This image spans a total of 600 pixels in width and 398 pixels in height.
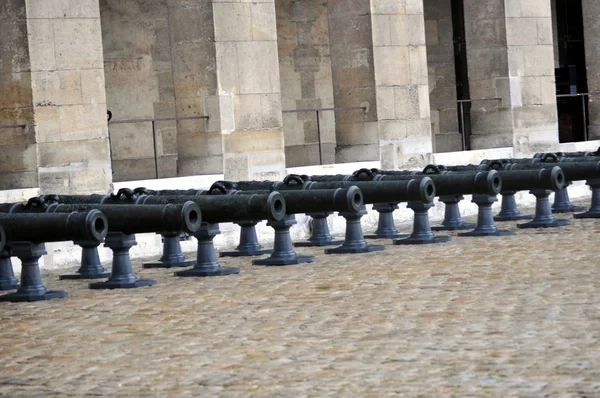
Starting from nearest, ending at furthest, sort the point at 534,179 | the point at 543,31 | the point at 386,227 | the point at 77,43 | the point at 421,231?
1. the point at 421,231
2. the point at 77,43
3. the point at 534,179
4. the point at 386,227
5. the point at 543,31

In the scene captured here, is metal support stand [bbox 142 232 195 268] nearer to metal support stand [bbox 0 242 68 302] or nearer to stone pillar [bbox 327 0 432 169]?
metal support stand [bbox 0 242 68 302]

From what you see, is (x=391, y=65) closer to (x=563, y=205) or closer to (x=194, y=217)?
(x=563, y=205)

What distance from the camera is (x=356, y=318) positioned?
34.3 feet

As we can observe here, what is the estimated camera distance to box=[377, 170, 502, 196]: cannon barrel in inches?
681

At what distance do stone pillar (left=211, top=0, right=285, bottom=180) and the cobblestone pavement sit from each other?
16.5ft

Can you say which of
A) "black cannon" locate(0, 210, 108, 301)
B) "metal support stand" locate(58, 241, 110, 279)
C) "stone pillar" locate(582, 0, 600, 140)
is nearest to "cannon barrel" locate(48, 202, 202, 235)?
"black cannon" locate(0, 210, 108, 301)

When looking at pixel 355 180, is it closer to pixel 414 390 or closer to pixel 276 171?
pixel 276 171

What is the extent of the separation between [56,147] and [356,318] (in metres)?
7.78

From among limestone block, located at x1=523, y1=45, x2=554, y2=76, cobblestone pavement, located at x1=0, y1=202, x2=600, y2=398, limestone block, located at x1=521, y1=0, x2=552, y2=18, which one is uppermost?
limestone block, located at x1=521, y1=0, x2=552, y2=18

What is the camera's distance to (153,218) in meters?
13.6

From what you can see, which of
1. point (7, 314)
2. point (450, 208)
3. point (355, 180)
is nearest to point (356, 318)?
point (7, 314)

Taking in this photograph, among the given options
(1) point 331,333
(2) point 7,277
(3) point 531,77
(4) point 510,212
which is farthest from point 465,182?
(1) point 331,333

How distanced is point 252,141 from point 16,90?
12.1 feet

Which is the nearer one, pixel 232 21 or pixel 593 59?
pixel 232 21
